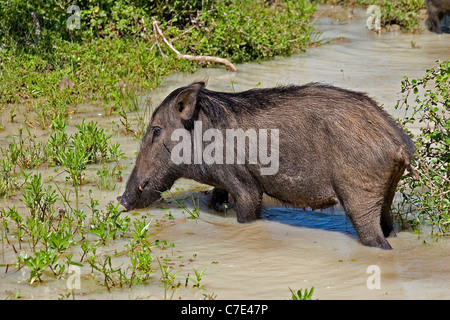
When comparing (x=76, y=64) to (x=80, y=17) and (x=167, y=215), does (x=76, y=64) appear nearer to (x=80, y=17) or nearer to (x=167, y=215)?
(x=80, y=17)

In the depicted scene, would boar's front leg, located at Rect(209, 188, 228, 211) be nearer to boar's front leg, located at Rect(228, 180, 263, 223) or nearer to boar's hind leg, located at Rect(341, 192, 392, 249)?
boar's front leg, located at Rect(228, 180, 263, 223)

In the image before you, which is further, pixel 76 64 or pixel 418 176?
pixel 76 64

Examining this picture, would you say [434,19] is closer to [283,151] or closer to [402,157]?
[283,151]

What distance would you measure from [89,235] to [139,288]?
1277 mm

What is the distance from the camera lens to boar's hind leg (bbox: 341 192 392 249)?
6074 mm

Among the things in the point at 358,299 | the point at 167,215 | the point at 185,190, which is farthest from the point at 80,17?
the point at 358,299

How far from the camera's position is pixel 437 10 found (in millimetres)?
13695

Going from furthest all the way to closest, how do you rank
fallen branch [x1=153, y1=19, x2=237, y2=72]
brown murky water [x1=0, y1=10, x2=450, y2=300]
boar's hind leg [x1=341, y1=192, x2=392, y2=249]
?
fallen branch [x1=153, y1=19, x2=237, y2=72] → boar's hind leg [x1=341, y1=192, x2=392, y2=249] → brown murky water [x1=0, y1=10, x2=450, y2=300]

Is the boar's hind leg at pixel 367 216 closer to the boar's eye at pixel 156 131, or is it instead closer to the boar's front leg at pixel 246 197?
the boar's front leg at pixel 246 197

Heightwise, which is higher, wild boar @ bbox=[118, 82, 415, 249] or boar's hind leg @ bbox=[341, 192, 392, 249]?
wild boar @ bbox=[118, 82, 415, 249]

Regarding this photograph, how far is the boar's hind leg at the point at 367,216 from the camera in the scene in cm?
607

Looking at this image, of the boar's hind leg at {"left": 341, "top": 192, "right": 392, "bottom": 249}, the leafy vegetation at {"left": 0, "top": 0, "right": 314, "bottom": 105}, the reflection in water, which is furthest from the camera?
the leafy vegetation at {"left": 0, "top": 0, "right": 314, "bottom": 105}

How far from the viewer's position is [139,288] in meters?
5.34

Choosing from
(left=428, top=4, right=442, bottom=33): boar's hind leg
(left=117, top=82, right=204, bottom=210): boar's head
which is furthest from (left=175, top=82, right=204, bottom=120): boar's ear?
(left=428, top=4, right=442, bottom=33): boar's hind leg
